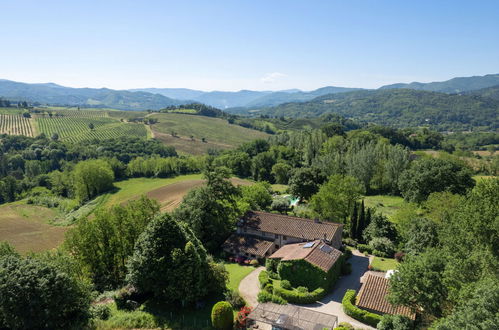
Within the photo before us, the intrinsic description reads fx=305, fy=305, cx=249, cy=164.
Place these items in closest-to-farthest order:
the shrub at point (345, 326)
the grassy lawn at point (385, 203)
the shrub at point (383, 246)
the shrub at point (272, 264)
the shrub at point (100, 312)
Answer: the shrub at point (345, 326) < the shrub at point (100, 312) < the shrub at point (272, 264) < the shrub at point (383, 246) < the grassy lawn at point (385, 203)

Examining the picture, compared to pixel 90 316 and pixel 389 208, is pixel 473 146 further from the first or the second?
pixel 90 316

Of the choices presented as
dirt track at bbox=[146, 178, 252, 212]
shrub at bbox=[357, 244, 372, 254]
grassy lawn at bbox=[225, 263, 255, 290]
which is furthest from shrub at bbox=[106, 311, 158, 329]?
dirt track at bbox=[146, 178, 252, 212]

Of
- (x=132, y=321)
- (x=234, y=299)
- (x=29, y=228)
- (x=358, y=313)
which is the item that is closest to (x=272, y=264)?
(x=234, y=299)


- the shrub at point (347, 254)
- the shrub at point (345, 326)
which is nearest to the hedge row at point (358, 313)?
the shrub at point (345, 326)

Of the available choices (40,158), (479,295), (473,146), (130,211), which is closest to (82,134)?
(40,158)

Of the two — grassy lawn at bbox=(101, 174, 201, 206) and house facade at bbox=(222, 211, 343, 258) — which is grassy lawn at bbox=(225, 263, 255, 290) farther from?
grassy lawn at bbox=(101, 174, 201, 206)

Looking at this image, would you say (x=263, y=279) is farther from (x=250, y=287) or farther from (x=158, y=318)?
(x=158, y=318)

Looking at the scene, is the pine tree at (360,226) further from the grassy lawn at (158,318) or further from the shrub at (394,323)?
the grassy lawn at (158,318)
